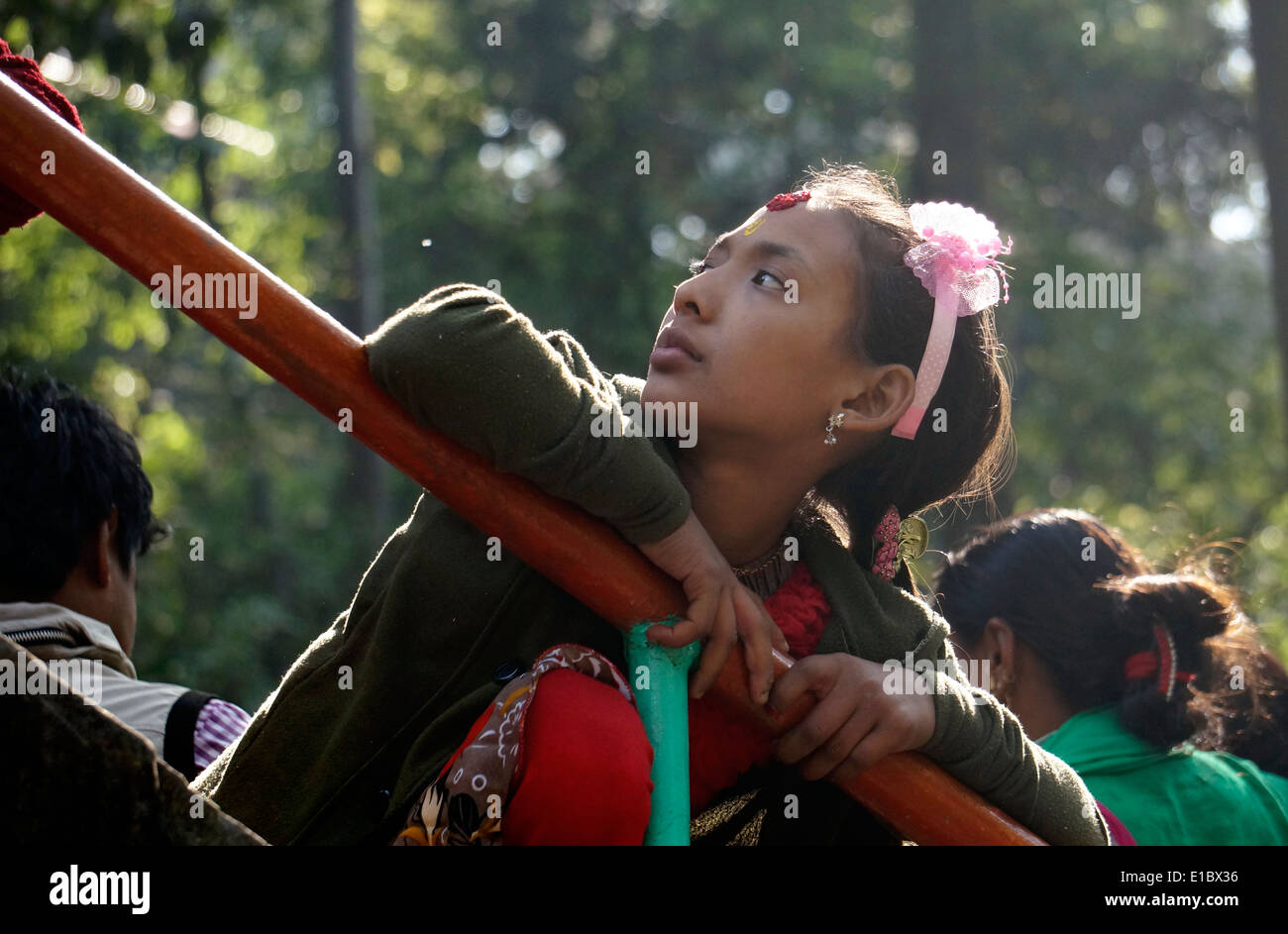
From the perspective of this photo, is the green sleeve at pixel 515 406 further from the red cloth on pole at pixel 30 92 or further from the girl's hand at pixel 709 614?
the red cloth on pole at pixel 30 92

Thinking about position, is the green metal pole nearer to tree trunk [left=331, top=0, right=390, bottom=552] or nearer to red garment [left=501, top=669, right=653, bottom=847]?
red garment [left=501, top=669, right=653, bottom=847]

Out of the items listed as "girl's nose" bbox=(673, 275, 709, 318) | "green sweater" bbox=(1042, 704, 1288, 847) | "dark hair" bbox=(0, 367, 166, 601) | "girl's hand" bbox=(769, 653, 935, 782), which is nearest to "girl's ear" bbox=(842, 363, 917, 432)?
"girl's nose" bbox=(673, 275, 709, 318)

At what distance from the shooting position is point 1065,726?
336 cm

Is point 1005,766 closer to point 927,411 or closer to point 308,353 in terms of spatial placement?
point 927,411

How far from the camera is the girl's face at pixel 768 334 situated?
7.43ft

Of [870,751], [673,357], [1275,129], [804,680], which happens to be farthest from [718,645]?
[1275,129]

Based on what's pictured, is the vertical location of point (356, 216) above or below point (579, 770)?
above

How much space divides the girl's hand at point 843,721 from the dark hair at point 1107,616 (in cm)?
154

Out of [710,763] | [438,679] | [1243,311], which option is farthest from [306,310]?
[1243,311]

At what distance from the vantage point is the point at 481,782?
1729mm

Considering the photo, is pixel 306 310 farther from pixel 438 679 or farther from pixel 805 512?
pixel 805 512

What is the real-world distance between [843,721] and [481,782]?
19.5 inches

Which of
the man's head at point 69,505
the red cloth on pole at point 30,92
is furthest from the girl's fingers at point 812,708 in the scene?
the man's head at point 69,505

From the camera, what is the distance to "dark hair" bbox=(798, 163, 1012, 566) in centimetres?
246
